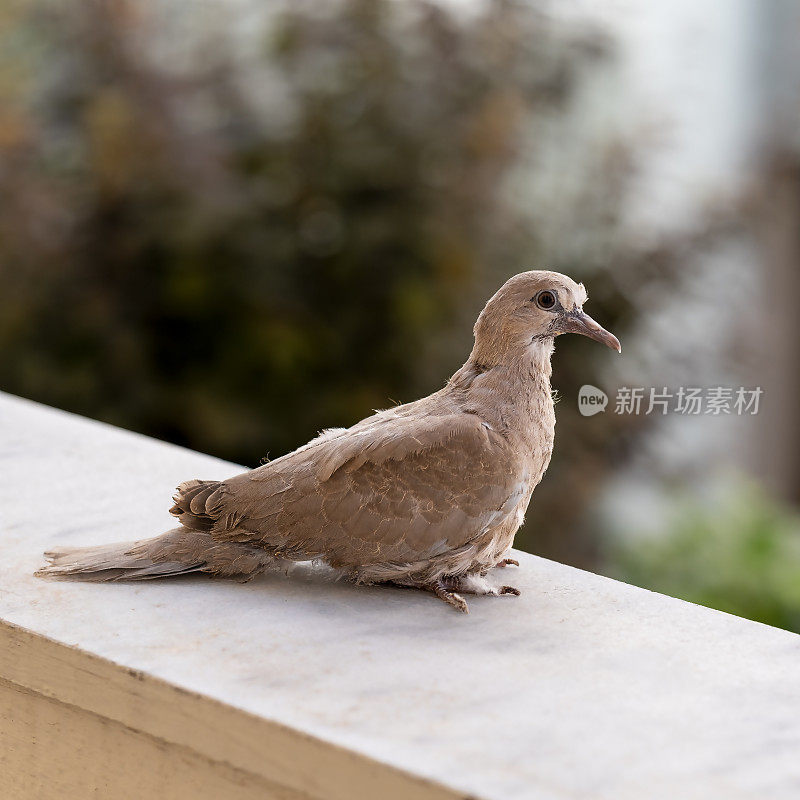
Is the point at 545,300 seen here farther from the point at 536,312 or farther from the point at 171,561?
the point at 171,561

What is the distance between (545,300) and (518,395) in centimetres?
9

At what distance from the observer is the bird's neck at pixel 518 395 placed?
3.45ft

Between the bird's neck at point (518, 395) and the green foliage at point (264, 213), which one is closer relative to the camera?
the bird's neck at point (518, 395)

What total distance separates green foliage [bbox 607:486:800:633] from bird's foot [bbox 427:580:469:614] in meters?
1.56

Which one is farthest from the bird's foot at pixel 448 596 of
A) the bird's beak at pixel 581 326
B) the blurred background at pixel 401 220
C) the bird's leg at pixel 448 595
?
the blurred background at pixel 401 220

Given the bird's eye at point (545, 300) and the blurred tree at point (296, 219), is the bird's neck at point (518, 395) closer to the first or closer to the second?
the bird's eye at point (545, 300)

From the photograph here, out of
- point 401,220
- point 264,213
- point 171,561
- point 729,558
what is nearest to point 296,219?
point 264,213

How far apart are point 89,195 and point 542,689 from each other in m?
2.07

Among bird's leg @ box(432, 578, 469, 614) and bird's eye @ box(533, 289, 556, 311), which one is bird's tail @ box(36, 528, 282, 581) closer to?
bird's leg @ box(432, 578, 469, 614)

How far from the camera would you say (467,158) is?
253 cm

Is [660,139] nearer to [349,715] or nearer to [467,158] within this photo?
[467,158]

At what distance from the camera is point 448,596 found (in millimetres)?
1089

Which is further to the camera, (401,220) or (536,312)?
(401,220)

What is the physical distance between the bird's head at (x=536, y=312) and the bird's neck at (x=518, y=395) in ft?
0.05
